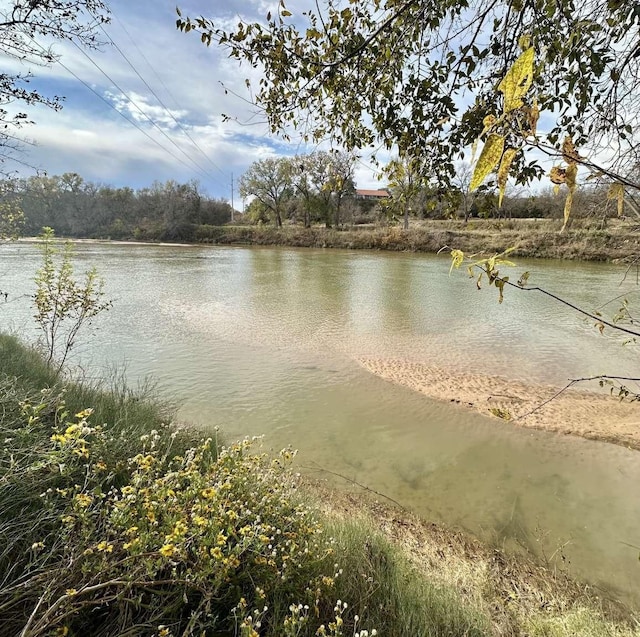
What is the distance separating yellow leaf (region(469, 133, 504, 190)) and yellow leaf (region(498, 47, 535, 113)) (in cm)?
6

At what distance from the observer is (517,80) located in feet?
2.81

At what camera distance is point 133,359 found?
7406mm

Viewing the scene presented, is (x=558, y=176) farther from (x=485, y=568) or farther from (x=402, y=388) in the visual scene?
(x=402, y=388)

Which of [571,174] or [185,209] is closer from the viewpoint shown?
[571,174]

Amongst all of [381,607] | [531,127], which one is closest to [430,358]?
[381,607]

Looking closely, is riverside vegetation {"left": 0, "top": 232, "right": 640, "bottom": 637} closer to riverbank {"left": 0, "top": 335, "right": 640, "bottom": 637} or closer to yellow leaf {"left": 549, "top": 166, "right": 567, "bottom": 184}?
riverbank {"left": 0, "top": 335, "right": 640, "bottom": 637}

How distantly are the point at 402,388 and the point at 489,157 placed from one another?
584 centimetres

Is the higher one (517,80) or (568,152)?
(517,80)

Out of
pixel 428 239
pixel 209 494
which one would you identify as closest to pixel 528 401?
pixel 209 494

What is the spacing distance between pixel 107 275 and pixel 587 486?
2076 centimetres

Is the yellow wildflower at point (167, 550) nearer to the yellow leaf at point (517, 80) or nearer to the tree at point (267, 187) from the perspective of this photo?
the yellow leaf at point (517, 80)

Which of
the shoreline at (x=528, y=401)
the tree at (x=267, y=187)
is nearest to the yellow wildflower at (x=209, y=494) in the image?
the shoreline at (x=528, y=401)

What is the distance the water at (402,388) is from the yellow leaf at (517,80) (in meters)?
3.56

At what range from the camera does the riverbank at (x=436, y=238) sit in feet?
91.1
